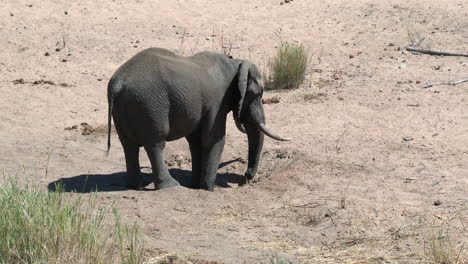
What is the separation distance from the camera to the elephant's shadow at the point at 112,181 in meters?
8.68

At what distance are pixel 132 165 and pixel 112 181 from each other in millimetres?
519

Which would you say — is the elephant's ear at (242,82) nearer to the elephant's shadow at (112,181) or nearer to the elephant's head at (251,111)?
the elephant's head at (251,111)

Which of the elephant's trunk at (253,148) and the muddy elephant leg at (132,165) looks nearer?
the muddy elephant leg at (132,165)

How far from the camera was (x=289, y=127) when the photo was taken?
438 inches

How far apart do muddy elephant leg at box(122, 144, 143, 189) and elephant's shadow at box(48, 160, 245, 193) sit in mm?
107

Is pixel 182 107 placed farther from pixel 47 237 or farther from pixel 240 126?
pixel 47 237

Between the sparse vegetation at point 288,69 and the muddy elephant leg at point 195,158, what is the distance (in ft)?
12.6

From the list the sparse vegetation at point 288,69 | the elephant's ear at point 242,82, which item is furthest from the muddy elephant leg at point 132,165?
the sparse vegetation at point 288,69

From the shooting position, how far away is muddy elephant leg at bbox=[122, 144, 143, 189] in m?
8.66

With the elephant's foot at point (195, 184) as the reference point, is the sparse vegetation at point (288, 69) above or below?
above

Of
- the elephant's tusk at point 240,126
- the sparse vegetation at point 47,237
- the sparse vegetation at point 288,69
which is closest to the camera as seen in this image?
the sparse vegetation at point 47,237

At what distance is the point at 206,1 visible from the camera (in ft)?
57.2

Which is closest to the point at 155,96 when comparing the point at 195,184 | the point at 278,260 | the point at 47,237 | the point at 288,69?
the point at 195,184

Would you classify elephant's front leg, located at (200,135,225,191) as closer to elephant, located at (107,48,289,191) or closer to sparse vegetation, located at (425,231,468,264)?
elephant, located at (107,48,289,191)
